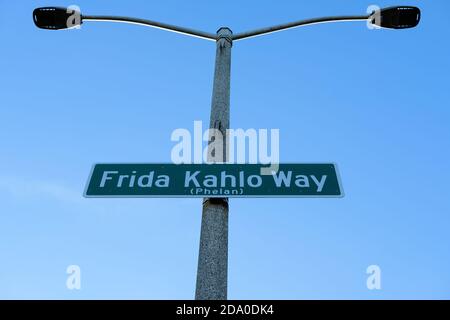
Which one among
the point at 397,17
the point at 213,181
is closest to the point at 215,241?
the point at 213,181

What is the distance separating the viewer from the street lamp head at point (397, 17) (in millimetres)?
6375

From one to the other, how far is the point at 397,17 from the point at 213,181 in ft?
10.5

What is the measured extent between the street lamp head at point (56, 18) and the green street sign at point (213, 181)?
8.43 ft

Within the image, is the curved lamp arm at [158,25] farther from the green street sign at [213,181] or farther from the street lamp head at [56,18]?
the green street sign at [213,181]

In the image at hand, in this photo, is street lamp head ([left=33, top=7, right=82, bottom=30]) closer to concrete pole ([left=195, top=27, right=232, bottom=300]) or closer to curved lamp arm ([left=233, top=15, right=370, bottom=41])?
curved lamp arm ([left=233, top=15, right=370, bottom=41])

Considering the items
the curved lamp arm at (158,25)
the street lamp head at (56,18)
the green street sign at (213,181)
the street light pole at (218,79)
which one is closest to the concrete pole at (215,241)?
the street light pole at (218,79)

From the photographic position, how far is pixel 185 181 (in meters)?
4.60

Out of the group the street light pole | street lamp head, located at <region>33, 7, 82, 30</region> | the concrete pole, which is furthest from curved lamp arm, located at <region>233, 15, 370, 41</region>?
street lamp head, located at <region>33, 7, 82, 30</region>

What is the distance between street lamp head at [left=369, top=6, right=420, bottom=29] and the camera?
6.38 m

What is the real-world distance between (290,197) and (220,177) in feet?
1.89

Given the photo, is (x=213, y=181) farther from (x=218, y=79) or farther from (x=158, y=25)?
(x=158, y=25)

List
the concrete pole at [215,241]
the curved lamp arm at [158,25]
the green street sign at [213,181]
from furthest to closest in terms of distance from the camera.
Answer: the curved lamp arm at [158,25], the green street sign at [213,181], the concrete pole at [215,241]
